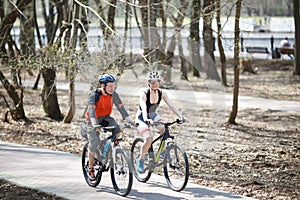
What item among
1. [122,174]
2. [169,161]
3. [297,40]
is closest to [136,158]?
[169,161]

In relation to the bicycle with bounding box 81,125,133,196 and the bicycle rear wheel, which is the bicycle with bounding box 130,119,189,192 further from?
the bicycle with bounding box 81,125,133,196

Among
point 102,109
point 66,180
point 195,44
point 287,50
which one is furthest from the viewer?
point 287,50

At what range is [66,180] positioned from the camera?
8859mm

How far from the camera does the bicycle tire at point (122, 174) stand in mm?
7699

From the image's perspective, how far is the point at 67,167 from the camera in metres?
9.73

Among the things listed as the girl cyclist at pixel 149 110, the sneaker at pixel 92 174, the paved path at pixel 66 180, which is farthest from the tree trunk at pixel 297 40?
the sneaker at pixel 92 174

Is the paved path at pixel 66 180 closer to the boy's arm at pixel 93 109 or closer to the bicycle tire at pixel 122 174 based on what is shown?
the bicycle tire at pixel 122 174

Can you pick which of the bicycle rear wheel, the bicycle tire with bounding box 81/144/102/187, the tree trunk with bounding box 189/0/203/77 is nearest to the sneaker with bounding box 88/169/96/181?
the bicycle tire with bounding box 81/144/102/187

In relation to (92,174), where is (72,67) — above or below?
above

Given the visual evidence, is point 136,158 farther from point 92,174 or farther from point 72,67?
point 72,67

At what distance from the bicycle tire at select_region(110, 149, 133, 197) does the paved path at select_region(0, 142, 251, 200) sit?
0.12 meters

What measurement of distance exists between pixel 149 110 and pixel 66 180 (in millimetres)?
1690

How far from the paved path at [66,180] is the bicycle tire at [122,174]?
120mm

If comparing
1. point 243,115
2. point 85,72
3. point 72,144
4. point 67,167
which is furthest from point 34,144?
point 243,115
